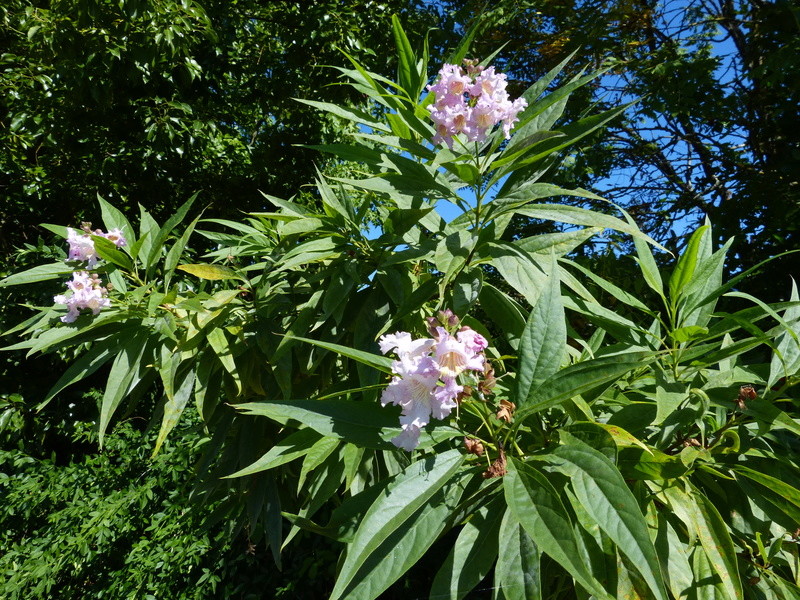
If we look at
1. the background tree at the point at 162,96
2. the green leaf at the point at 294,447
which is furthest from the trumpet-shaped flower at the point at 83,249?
the background tree at the point at 162,96

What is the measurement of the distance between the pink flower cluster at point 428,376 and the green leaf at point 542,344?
112 mm

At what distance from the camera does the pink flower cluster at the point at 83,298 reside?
1351 mm

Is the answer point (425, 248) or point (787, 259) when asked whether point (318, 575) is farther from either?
point (787, 259)

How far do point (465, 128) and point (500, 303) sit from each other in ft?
1.20

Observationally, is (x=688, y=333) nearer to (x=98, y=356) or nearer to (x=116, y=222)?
(x=98, y=356)

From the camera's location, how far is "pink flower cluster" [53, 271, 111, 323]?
135cm

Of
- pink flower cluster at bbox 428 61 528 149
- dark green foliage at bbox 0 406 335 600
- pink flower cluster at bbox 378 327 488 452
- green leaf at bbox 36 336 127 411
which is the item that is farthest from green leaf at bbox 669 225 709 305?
dark green foliage at bbox 0 406 335 600

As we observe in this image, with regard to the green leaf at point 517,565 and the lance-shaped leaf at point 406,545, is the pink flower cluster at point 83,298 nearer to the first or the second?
the lance-shaped leaf at point 406,545

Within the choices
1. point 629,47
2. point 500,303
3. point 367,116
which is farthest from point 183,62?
point 500,303

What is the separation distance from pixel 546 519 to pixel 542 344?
297mm

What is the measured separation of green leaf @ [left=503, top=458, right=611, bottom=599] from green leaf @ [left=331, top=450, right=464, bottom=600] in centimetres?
10

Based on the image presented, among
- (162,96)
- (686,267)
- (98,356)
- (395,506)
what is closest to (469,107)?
(686,267)

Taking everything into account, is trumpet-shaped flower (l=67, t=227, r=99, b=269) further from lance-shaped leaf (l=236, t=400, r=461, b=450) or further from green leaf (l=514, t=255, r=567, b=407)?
green leaf (l=514, t=255, r=567, b=407)

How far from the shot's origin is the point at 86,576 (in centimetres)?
310
